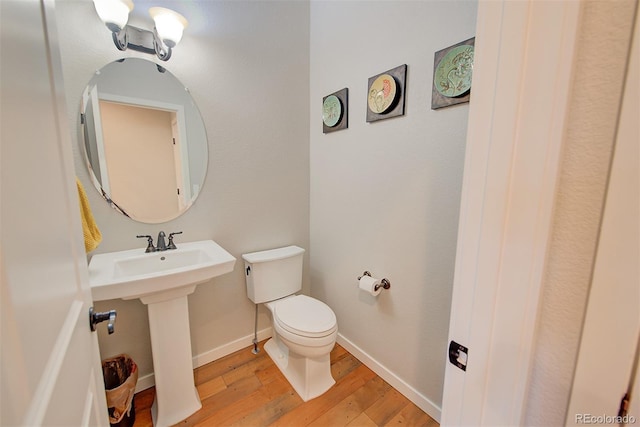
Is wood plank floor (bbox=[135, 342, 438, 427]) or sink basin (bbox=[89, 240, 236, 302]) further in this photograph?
wood plank floor (bbox=[135, 342, 438, 427])

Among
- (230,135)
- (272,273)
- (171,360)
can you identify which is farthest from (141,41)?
(171,360)

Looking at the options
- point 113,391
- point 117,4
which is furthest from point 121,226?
point 117,4

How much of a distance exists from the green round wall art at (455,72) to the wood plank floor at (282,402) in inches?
64.8

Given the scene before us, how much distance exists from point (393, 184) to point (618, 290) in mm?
1050

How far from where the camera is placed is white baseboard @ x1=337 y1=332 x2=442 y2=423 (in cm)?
132

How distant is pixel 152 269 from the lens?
134 centimetres

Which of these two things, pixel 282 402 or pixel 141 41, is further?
pixel 282 402

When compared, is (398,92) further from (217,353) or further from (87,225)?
(217,353)

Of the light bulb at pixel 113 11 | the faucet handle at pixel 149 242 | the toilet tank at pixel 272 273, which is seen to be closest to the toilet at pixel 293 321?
the toilet tank at pixel 272 273

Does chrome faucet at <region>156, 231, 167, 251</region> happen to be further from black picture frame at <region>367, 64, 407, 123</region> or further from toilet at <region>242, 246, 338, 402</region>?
black picture frame at <region>367, 64, 407, 123</region>

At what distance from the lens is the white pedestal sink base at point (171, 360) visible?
123cm

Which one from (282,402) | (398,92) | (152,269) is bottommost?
(282,402)

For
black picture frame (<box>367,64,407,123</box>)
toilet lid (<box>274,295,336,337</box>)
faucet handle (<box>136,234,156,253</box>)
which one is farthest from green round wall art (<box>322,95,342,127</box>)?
faucet handle (<box>136,234,156,253</box>)

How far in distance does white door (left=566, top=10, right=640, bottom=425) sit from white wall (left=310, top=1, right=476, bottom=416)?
761mm
